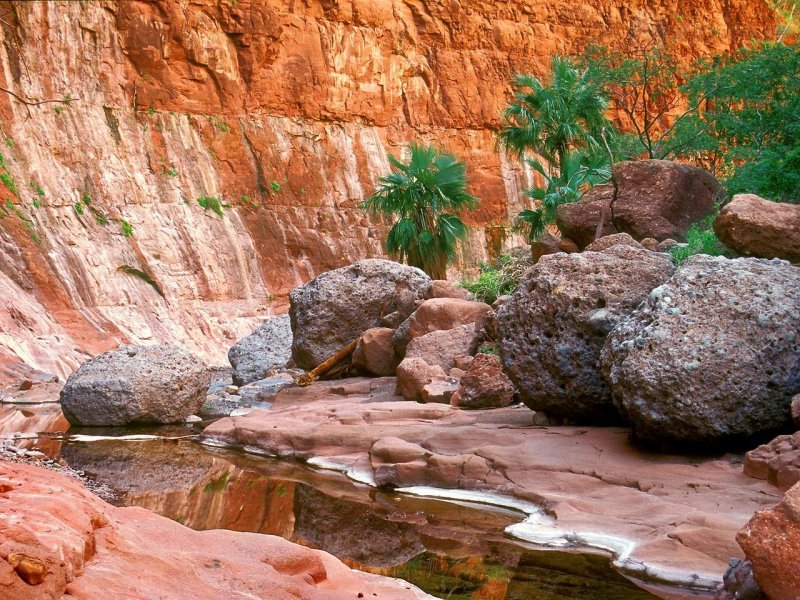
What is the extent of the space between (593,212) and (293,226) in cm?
1731

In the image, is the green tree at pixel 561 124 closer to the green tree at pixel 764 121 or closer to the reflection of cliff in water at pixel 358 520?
the green tree at pixel 764 121

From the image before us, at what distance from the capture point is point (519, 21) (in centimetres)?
3947

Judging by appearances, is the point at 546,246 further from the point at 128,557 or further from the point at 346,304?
the point at 128,557

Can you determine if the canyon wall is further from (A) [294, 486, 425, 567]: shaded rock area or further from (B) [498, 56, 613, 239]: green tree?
(A) [294, 486, 425, 567]: shaded rock area

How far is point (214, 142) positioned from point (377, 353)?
1875 cm

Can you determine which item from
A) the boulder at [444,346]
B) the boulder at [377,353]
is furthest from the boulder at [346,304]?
the boulder at [444,346]

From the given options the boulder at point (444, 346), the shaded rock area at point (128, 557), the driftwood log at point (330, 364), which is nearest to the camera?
the shaded rock area at point (128, 557)

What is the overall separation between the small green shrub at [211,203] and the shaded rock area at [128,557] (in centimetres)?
2511

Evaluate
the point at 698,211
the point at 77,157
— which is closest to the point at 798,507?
the point at 698,211

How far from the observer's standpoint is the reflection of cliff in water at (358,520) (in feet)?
16.8

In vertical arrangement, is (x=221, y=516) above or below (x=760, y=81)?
below

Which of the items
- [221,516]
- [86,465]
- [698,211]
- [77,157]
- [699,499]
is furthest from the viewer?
[77,157]

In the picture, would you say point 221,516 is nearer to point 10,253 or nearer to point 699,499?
point 699,499

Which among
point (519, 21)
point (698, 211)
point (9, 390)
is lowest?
point (9, 390)
